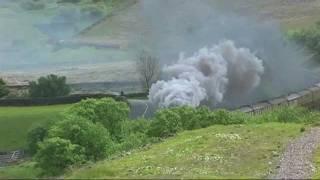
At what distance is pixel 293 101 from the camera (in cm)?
13488

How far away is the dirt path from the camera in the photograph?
4014 cm

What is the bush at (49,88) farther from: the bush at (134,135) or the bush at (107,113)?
the bush at (107,113)

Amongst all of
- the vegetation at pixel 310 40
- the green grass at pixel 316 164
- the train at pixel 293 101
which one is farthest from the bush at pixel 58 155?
the vegetation at pixel 310 40

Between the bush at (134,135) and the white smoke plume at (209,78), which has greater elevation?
the white smoke plume at (209,78)

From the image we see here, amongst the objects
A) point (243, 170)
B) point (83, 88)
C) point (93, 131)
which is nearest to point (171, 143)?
point (93, 131)

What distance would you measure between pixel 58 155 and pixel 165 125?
17.2 metres

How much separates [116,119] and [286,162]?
3344 cm

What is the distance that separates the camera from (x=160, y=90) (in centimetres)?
12062

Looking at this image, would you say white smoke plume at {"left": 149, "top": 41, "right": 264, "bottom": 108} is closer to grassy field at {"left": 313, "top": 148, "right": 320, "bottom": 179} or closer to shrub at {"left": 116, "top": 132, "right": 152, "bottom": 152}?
shrub at {"left": 116, "top": 132, "right": 152, "bottom": 152}

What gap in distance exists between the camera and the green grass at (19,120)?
9564cm

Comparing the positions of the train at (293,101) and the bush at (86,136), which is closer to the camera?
the bush at (86,136)

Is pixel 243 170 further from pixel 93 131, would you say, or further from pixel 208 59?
pixel 208 59

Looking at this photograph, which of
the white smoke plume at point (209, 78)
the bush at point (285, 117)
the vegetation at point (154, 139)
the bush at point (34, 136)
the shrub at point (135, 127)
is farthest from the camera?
the white smoke plume at point (209, 78)

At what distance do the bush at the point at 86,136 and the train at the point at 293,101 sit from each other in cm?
5680
